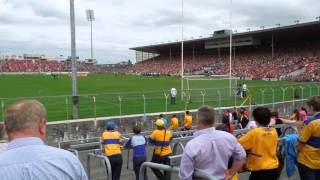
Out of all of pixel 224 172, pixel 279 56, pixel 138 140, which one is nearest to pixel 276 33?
pixel 279 56

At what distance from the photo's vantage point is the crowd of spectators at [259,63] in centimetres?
6082

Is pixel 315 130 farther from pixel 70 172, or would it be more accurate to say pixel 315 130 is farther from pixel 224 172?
pixel 70 172

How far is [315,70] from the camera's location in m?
55.4

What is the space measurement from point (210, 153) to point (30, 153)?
241cm

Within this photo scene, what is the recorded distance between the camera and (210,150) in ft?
15.4

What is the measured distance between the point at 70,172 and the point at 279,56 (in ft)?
230

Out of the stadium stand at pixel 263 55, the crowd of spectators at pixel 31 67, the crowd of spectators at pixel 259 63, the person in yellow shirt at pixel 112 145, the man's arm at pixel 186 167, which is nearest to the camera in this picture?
the man's arm at pixel 186 167

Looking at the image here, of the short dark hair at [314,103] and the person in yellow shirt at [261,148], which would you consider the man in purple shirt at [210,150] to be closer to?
the person in yellow shirt at [261,148]

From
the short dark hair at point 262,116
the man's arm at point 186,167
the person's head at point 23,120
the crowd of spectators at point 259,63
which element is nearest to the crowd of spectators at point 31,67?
the crowd of spectators at point 259,63

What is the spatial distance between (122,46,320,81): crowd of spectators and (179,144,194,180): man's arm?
50.7 metres

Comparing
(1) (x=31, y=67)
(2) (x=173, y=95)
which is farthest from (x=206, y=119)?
(1) (x=31, y=67)

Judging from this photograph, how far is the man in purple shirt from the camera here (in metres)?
4.59

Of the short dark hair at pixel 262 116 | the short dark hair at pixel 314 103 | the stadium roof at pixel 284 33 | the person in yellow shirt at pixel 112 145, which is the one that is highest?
the stadium roof at pixel 284 33

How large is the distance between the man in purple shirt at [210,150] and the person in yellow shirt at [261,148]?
0.59m
